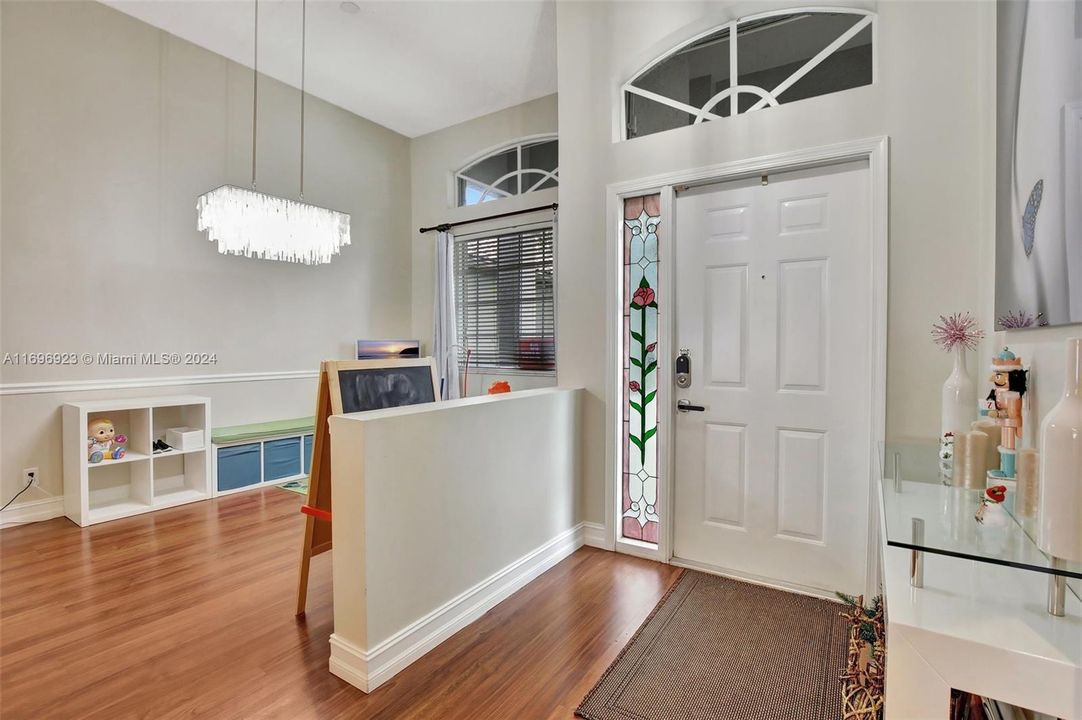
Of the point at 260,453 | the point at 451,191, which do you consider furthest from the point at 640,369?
the point at 451,191

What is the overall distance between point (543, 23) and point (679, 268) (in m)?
2.16

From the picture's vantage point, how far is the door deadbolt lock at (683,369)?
2740mm

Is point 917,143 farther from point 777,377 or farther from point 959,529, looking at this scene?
point 959,529

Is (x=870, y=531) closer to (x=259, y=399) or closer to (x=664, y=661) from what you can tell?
(x=664, y=661)

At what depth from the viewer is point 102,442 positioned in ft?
11.2

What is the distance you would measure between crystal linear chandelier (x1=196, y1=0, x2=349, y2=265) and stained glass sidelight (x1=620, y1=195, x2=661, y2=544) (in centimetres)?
206

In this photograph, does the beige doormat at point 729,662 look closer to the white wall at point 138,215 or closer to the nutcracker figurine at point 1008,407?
the nutcracker figurine at point 1008,407

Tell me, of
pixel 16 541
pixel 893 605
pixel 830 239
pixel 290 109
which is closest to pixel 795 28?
pixel 830 239

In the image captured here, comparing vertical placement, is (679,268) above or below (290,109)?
below

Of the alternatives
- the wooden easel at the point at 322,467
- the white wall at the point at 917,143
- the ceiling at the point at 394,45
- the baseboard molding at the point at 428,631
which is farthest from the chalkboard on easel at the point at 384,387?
the ceiling at the point at 394,45

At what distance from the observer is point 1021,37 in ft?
4.74

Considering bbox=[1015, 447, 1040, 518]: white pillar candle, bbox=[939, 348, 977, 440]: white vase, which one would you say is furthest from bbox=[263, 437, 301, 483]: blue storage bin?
bbox=[1015, 447, 1040, 518]: white pillar candle

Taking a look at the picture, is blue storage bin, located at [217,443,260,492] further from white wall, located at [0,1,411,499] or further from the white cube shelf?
white wall, located at [0,1,411,499]

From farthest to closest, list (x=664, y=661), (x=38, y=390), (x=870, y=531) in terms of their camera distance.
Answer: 1. (x=38, y=390)
2. (x=870, y=531)
3. (x=664, y=661)
